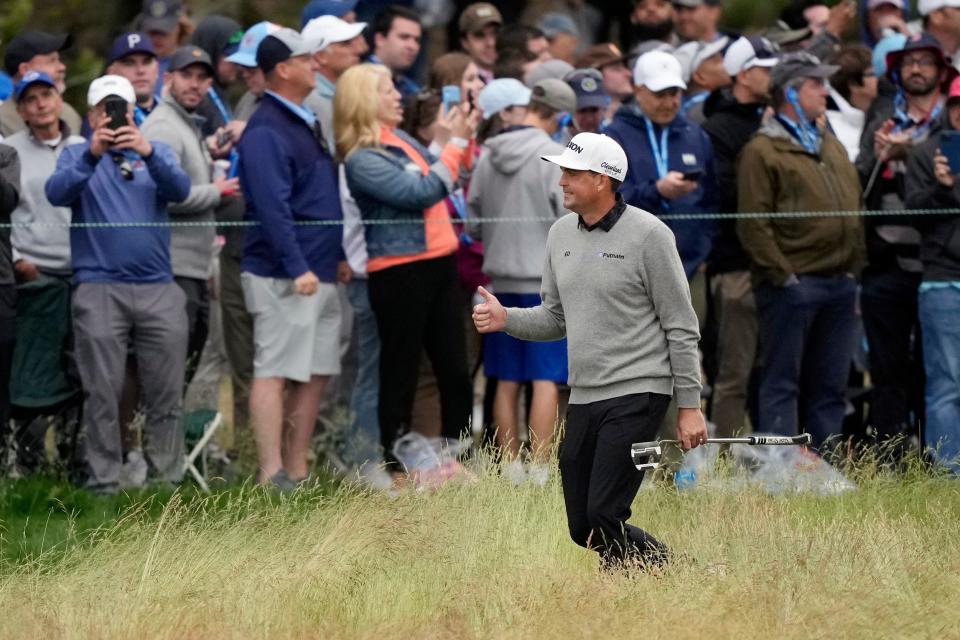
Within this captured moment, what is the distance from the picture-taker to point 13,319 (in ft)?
34.7

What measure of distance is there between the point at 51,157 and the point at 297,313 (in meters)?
1.65

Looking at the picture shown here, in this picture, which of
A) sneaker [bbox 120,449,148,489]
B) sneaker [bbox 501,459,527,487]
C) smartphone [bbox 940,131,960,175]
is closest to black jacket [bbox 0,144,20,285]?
A: sneaker [bbox 120,449,148,489]

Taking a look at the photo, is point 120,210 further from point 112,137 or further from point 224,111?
point 224,111

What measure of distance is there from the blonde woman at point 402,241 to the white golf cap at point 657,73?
3.49 ft

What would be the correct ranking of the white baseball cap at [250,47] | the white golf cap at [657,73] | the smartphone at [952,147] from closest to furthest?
1. the smartphone at [952,147]
2. the white golf cap at [657,73]
3. the white baseball cap at [250,47]

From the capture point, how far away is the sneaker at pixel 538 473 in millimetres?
9414

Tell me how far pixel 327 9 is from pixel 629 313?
216 inches

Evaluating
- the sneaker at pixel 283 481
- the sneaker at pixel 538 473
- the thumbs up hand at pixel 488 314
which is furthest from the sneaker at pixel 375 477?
the thumbs up hand at pixel 488 314

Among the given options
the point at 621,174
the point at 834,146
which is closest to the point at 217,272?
the point at 834,146

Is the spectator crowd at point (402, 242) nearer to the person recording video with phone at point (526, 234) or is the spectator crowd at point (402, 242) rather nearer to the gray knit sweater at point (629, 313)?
the person recording video with phone at point (526, 234)

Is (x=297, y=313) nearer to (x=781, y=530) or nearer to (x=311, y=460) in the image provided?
(x=311, y=460)

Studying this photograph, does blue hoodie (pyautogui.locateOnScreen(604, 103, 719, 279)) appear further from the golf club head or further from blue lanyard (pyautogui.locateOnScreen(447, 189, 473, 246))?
the golf club head

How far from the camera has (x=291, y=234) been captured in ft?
35.1

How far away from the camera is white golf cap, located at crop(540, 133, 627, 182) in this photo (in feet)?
25.7
